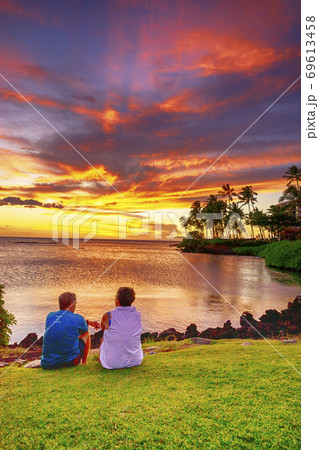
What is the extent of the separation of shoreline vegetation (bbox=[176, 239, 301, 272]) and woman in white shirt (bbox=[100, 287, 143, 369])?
27005mm

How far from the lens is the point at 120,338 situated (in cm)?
441

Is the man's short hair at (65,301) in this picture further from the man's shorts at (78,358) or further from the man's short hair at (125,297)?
the man's short hair at (125,297)

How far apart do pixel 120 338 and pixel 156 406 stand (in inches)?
A: 57.0

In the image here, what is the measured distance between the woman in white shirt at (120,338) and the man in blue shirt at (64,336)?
1.63ft

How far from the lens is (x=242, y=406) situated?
10.0ft

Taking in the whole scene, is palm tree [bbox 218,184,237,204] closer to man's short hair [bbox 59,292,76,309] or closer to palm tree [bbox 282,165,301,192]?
palm tree [bbox 282,165,301,192]

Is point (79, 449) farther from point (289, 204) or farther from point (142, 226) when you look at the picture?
point (289, 204)

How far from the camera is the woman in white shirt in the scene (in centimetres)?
442

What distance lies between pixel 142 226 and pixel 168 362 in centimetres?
2414

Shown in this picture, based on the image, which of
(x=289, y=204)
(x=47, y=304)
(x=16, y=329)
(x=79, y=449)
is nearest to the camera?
(x=79, y=449)

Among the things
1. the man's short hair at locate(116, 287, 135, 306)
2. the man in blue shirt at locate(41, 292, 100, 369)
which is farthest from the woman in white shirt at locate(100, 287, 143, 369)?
the man in blue shirt at locate(41, 292, 100, 369)

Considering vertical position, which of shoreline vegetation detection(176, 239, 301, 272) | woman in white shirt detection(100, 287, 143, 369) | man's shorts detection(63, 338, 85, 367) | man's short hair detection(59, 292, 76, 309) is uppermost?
man's short hair detection(59, 292, 76, 309)

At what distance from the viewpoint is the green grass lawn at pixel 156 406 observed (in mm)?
2551

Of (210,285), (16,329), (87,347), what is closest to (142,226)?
(210,285)
